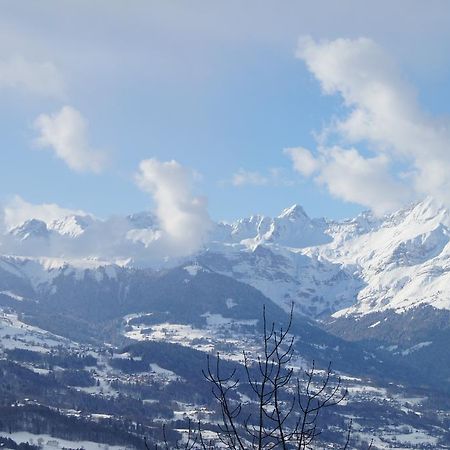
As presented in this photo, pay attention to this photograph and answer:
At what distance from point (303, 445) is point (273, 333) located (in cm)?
209

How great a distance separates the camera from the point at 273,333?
570 inches

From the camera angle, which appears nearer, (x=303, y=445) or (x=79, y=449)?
(x=303, y=445)

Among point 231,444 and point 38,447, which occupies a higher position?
point 38,447

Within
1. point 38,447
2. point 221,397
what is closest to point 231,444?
point 221,397

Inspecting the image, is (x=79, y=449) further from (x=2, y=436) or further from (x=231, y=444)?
(x=231, y=444)

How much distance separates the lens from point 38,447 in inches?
7682

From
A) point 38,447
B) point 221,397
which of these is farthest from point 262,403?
point 38,447

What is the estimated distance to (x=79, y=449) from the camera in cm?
19912

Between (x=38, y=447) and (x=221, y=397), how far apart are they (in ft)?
638

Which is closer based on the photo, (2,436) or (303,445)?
(303,445)

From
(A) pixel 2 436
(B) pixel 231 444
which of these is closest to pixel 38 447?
(A) pixel 2 436

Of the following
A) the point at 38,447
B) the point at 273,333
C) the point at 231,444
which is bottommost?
the point at 231,444

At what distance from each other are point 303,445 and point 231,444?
51.7 inches

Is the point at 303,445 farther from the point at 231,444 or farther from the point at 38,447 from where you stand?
the point at 38,447
